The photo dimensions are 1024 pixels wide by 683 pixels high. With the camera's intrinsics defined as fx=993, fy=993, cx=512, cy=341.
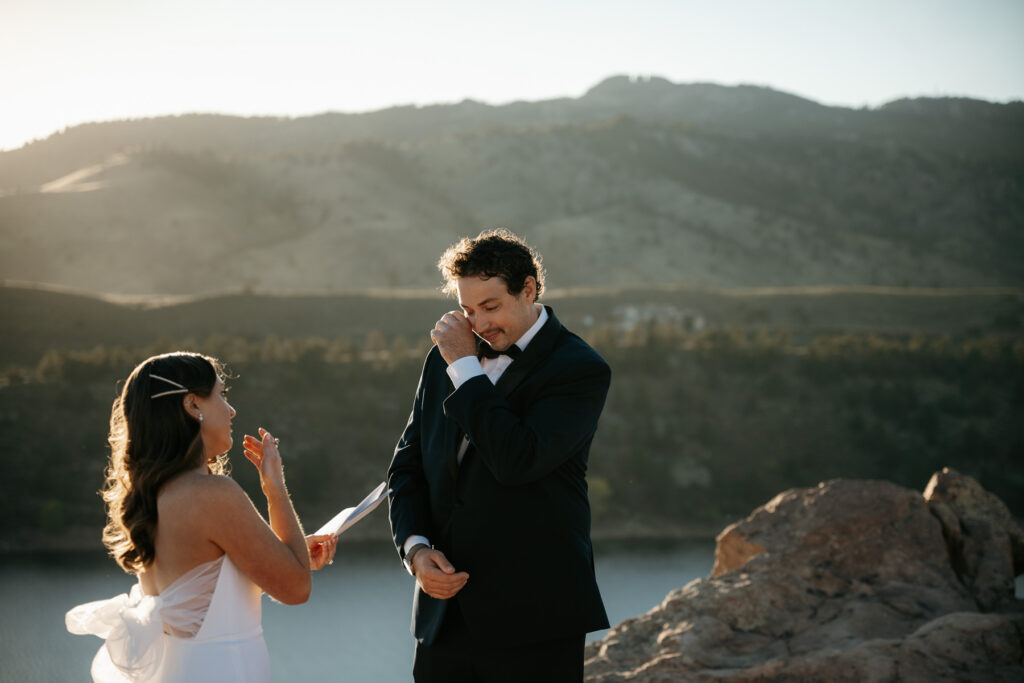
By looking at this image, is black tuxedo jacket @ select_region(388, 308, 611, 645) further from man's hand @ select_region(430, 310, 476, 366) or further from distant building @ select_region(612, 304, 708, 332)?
distant building @ select_region(612, 304, 708, 332)

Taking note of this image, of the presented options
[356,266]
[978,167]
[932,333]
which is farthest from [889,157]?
[932,333]

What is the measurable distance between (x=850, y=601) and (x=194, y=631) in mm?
3475

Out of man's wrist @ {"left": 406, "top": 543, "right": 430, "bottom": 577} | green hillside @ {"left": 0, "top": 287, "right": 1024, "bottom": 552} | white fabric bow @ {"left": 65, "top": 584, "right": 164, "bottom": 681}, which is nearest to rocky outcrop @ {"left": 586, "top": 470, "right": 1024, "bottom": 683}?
man's wrist @ {"left": 406, "top": 543, "right": 430, "bottom": 577}

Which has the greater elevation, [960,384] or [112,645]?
[112,645]

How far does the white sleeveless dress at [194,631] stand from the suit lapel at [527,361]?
0.82 meters

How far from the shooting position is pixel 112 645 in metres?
2.50

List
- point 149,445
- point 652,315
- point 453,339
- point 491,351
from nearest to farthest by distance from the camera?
point 149,445 < point 453,339 < point 491,351 < point 652,315

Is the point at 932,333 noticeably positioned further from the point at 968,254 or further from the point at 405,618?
the point at 968,254

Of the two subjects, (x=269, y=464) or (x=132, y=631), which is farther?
(x=269, y=464)

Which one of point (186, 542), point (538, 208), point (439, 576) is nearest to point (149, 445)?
point (186, 542)

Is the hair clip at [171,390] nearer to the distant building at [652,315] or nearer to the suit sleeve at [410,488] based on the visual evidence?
the suit sleeve at [410,488]

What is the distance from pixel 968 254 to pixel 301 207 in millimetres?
49277

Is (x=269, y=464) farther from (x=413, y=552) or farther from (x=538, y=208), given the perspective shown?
(x=538, y=208)

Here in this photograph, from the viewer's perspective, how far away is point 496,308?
2637mm
